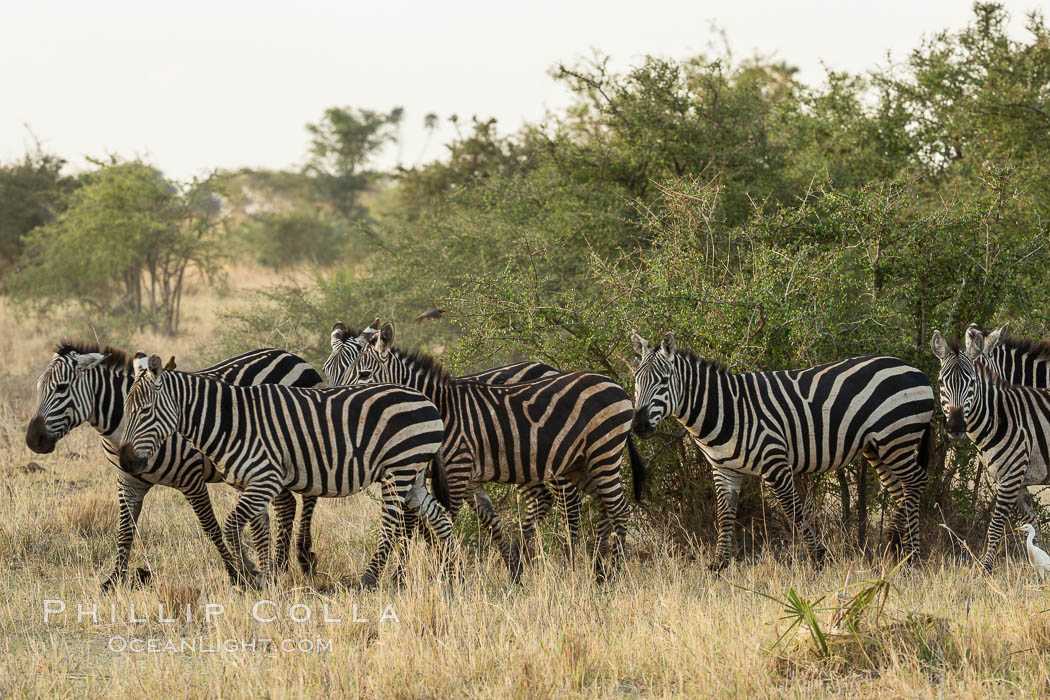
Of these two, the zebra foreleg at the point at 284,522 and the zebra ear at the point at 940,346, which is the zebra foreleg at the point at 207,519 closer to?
the zebra foreleg at the point at 284,522

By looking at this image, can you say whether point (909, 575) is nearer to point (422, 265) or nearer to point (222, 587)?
point (222, 587)

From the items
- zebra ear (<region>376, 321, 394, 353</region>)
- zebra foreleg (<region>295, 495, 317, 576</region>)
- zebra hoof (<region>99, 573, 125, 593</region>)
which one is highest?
zebra ear (<region>376, 321, 394, 353</region>)

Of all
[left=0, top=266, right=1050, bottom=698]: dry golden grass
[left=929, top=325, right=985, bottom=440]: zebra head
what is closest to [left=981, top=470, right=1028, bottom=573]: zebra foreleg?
[left=0, top=266, right=1050, bottom=698]: dry golden grass

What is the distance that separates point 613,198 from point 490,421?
16.3 ft

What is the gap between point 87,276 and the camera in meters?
20.3

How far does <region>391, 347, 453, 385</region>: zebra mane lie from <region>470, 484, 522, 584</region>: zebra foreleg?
804 millimetres

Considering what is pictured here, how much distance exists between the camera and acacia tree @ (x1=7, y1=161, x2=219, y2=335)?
65.3 feet

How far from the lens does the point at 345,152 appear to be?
140 feet

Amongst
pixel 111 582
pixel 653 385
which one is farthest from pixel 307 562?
pixel 653 385

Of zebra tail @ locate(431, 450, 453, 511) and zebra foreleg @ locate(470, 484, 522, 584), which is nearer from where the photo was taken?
zebra tail @ locate(431, 450, 453, 511)

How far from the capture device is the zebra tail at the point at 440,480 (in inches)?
267

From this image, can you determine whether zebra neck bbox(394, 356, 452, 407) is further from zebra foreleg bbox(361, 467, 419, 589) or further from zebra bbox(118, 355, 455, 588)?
zebra foreleg bbox(361, 467, 419, 589)

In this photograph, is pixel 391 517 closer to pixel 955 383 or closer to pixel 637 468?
pixel 637 468

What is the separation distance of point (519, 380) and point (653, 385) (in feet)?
4.06
